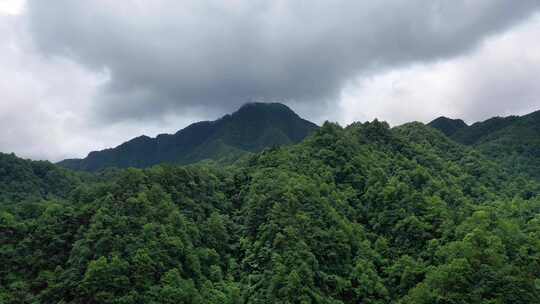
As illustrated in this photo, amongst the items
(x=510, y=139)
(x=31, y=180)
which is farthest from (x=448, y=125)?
(x=31, y=180)

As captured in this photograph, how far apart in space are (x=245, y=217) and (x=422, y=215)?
29.7 m

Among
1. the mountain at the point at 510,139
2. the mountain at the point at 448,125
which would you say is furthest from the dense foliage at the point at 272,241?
the mountain at the point at 448,125

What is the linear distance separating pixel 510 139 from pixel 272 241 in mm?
102577

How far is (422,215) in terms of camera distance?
261 feet

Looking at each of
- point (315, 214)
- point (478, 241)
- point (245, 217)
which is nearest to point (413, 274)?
point (478, 241)

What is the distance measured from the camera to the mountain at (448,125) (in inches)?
7200

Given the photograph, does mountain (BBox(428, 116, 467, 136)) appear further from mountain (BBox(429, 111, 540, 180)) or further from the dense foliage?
the dense foliage

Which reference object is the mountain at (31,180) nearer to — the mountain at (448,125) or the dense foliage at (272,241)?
the dense foliage at (272,241)

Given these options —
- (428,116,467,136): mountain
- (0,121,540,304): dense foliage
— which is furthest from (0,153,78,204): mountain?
(428,116,467,136): mountain

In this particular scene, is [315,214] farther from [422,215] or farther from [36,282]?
[36,282]

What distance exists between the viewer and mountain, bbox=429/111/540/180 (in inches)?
5089

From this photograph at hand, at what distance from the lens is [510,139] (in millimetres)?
141875

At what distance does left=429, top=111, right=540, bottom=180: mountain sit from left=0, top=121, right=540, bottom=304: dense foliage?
39166mm

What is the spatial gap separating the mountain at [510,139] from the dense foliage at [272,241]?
39.2m
